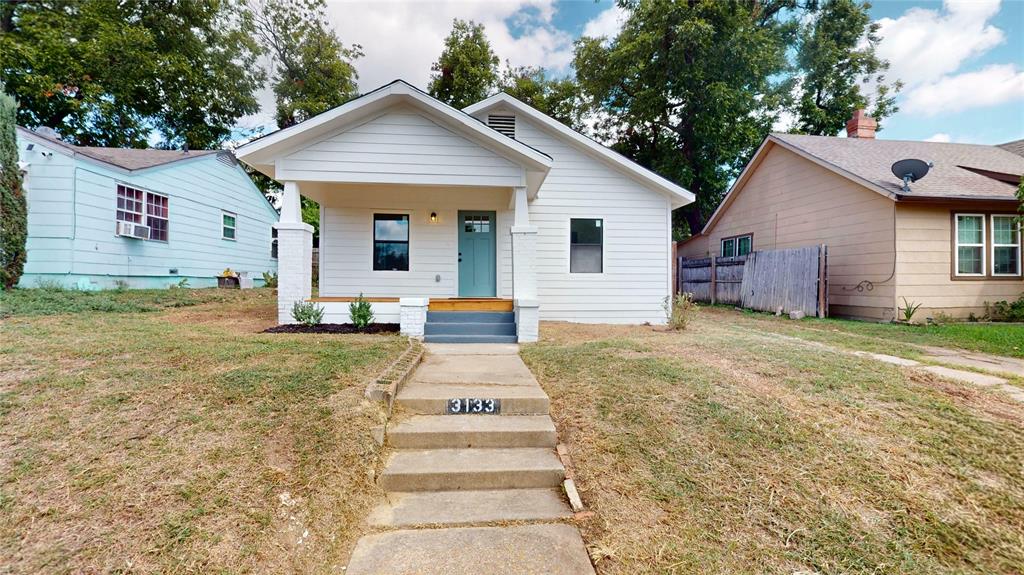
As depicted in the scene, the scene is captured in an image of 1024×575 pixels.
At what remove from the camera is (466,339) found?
6.70 m

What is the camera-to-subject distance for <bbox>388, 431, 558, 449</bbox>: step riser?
324 centimetres

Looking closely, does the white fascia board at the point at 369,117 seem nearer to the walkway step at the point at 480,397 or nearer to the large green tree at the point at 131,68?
the walkway step at the point at 480,397

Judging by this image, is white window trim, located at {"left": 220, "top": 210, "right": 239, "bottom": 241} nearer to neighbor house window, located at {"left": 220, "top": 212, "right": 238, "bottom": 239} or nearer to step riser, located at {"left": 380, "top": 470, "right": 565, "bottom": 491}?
neighbor house window, located at {"left": 220, "top": 212, "right": 238, "bottom": 239}


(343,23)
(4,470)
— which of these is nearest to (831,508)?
(4,470)

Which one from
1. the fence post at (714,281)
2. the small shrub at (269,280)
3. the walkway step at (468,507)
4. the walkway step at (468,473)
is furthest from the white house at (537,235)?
the small shrub at (269,280)

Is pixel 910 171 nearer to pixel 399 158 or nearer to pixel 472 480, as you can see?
pixel 399 158

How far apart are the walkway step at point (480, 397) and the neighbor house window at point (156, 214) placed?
12.7m

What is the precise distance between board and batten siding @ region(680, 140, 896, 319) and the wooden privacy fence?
70 cm

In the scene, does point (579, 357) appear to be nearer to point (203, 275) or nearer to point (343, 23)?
point (203, 275)

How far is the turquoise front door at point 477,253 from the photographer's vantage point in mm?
9742

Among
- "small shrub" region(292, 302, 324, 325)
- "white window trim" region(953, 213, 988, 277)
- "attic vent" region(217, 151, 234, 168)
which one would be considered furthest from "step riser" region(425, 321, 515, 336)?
"attic vent" region(217, 151, 234, 168)

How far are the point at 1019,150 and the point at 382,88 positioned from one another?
18895 millimetres

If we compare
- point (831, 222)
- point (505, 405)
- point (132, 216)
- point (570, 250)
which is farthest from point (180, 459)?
point (831, 222)

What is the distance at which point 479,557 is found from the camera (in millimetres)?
2213
